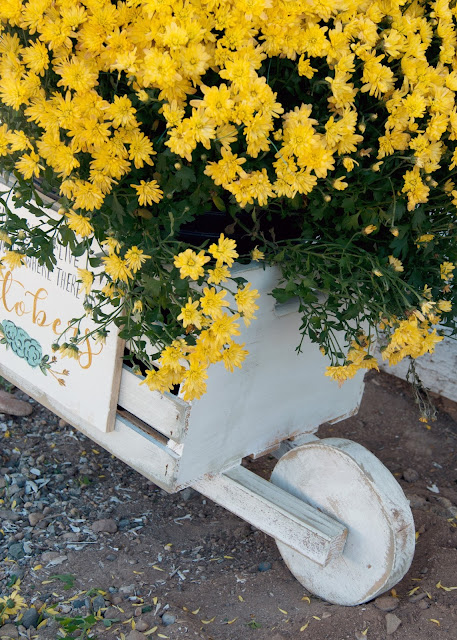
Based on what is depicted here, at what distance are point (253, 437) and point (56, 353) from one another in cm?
52

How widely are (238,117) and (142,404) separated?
2.42ft

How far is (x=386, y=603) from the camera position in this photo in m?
1.90

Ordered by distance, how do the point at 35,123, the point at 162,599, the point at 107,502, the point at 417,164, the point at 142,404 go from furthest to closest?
the point at 107,502 < the point at 162,599 < the point at 142,404 < the point at 35,123 < the point at 417,164

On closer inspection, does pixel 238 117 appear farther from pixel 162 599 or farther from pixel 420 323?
pixel 162 599

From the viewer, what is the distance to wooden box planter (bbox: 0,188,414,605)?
1780mm

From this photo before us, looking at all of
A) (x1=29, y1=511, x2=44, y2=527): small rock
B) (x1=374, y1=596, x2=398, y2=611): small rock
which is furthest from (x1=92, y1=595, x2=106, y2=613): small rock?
(x1=374, y1=596, x2=398, y2=611): small rock

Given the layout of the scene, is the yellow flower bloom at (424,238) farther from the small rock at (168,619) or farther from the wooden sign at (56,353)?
the small rock at (168,619)

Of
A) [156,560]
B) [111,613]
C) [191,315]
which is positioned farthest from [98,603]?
[191,315]

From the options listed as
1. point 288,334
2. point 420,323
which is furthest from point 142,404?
point 420,323

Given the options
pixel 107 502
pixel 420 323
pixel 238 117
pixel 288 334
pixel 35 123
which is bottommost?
pixel 107 502

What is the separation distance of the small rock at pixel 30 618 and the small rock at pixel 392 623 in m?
0.81

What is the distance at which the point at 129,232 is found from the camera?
155cm

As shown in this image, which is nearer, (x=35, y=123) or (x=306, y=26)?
(x=306, y=26)

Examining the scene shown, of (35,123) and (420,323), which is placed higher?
(35,123)
